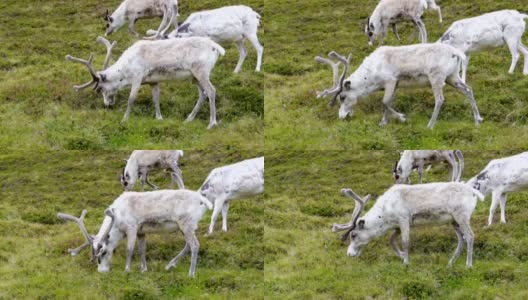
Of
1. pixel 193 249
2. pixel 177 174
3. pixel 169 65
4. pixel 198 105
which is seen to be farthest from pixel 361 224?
pixel 169 65

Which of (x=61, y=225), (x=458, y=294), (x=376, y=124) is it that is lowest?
(x=61, y=225)

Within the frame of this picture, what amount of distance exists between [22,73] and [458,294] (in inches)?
603

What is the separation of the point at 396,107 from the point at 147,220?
7648 millimetres

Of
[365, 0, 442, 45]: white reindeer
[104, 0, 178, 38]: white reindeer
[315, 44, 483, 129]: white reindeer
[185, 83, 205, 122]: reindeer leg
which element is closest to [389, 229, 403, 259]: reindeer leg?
[315, 44, 483, 129]: white reindeer

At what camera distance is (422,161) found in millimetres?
23516

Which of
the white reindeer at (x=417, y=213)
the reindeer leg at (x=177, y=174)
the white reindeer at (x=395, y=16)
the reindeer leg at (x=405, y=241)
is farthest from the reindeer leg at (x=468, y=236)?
the white reindeer at (x=395, y=16)

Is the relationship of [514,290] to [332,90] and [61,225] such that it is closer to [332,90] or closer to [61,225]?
[332,90]

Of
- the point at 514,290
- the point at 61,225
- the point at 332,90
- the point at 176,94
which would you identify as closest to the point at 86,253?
the point at 61,225

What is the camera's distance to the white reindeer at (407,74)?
21.4m

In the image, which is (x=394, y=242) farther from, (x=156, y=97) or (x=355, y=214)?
(x=156, y=97)

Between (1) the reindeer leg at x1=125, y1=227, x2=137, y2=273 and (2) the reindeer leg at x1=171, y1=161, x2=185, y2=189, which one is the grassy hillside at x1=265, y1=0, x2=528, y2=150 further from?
(1) the reindeer leg at x1=125, y1=227, x2=137, y2=273

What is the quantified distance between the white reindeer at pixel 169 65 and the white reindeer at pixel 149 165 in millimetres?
1028

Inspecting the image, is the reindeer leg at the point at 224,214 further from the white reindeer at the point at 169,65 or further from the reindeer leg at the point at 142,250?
the reindeer leg at the point at 142,250

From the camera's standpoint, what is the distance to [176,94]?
24.2 meters
